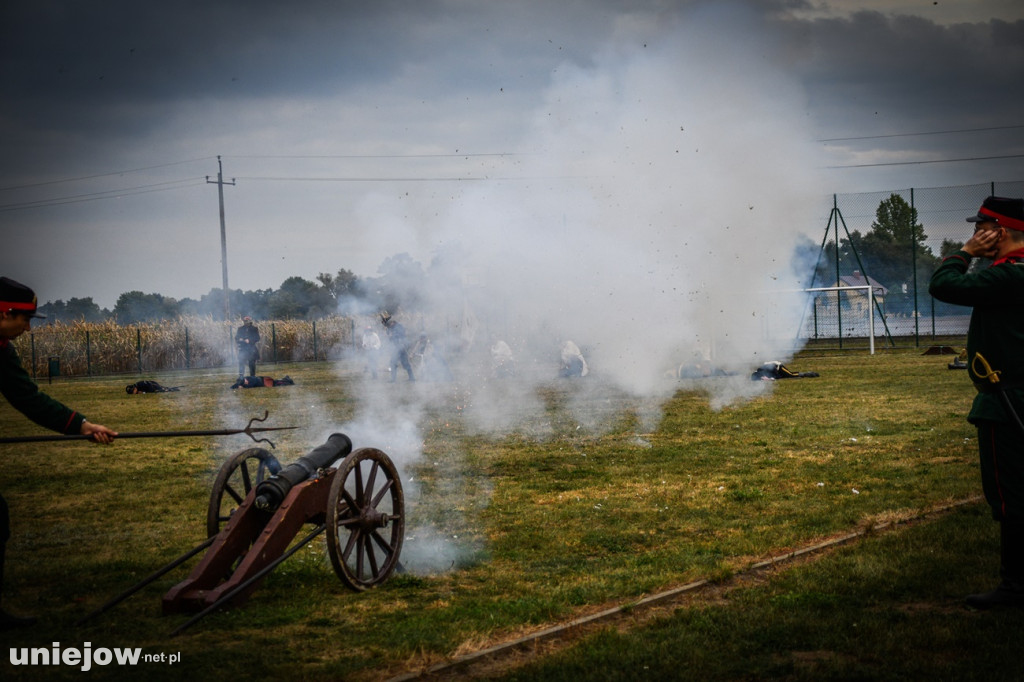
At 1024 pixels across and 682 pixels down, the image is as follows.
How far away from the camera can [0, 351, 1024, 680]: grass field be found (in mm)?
4371

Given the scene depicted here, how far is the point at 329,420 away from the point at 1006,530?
37.1 feet

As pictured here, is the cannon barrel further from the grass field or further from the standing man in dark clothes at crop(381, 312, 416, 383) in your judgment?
the standing man in dark clothes at crop(381, 312, 416, 383)

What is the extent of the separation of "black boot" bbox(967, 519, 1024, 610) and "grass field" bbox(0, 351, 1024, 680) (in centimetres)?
15

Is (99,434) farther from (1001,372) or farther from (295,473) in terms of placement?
(1001,372)

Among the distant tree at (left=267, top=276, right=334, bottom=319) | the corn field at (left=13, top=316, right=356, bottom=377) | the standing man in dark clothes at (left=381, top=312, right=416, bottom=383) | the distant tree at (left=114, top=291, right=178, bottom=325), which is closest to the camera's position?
the standing man in dark clothes at (left=381, top=312, right=416, bottom=383)

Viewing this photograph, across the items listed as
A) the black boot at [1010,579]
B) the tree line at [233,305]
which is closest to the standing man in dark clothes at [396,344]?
the tree line at [233,305]

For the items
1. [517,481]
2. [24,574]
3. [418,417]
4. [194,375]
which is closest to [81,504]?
[24,574]

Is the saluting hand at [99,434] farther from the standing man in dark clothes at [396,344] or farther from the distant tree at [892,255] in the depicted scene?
the distant tree at [892,255]

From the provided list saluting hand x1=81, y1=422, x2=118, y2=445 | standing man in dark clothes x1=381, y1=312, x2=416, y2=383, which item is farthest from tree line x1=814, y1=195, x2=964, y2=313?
saluting hand x1=81, y1=422, x2=118, y2=445

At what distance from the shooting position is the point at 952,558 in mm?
5602

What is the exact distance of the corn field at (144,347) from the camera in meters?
37.9

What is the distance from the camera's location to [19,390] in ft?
17.1

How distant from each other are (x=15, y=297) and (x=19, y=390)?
0.56 meters

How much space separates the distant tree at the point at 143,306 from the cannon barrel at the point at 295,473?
1578 inches
